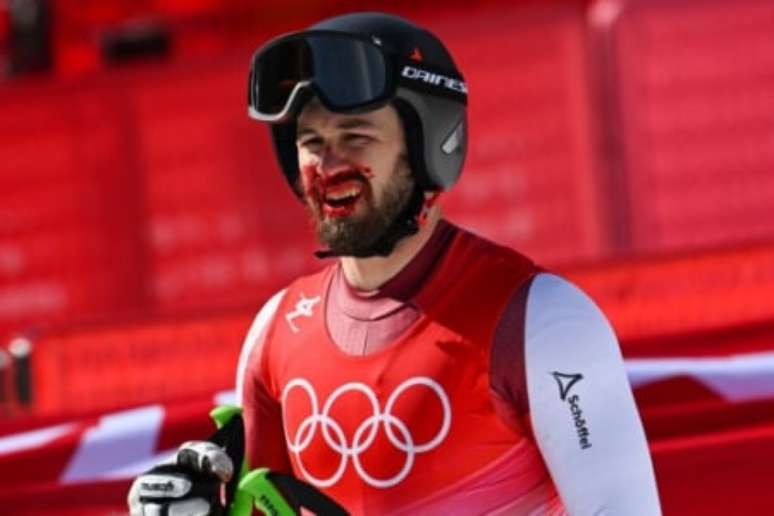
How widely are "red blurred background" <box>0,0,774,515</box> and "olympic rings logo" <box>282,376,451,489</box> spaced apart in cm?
382

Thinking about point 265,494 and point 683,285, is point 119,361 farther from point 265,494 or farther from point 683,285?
point 265,494

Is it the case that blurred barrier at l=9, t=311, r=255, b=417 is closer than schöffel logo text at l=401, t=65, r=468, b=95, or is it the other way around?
schöffel logo text at l=401, t=65, r=468, b=95

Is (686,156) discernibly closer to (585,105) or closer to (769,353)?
(585,105)

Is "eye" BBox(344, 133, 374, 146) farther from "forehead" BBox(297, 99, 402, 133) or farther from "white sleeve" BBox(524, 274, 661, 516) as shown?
"white sleeve" BBox(524, 274, 661, 516)

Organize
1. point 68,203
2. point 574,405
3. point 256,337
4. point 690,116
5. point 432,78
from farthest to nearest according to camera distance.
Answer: point 68,203, point 690,116, point 256,337, point 432,78, point 574,405

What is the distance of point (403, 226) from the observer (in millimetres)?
3412

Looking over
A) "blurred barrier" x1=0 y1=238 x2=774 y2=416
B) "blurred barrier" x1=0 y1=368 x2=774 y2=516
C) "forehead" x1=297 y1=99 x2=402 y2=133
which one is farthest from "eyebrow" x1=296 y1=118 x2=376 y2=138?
"blurred barrier" x1=0 y1=238 x2=774 y2=416

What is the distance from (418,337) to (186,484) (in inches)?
17.5

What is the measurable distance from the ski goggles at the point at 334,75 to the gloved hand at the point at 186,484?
22.6 inches

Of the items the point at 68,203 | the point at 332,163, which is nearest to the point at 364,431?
the point at 332,163

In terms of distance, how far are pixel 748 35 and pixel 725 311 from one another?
178 centimetres

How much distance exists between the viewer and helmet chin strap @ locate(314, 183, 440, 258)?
3398 millimetres

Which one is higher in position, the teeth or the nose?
the nose

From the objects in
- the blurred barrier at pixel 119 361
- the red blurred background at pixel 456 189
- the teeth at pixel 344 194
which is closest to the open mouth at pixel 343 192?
the teeth at pixel 344 194
